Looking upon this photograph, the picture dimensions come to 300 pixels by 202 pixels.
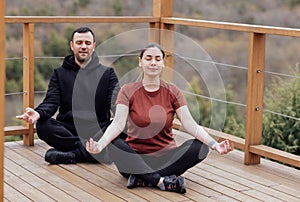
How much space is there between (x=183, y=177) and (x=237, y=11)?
12.2m

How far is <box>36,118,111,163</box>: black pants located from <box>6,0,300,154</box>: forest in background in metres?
7.76

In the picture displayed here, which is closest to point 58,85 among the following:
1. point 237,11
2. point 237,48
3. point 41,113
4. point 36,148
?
point 41,113

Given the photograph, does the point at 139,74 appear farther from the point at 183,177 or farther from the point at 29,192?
the point at 29,192

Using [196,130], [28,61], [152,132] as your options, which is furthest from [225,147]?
[28,61]

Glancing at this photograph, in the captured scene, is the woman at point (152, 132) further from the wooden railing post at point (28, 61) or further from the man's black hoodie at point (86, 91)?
the wooden railing post at point (28, 61)

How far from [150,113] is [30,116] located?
75cm

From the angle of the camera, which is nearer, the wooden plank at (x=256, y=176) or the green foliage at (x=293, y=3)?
the wooden plank at (x=256, y=176)

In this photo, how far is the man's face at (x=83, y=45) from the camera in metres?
4.08

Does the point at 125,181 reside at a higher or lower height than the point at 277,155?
lower

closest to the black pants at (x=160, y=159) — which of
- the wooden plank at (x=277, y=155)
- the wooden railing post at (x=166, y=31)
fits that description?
the wooden plank at (x=277, y=155)

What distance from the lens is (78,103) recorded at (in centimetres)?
421

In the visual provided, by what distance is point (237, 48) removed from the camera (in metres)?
14.3

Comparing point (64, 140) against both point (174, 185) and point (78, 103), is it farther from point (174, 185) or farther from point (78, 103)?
point (174, 185)

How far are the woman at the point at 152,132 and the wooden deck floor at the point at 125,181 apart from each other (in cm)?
11
